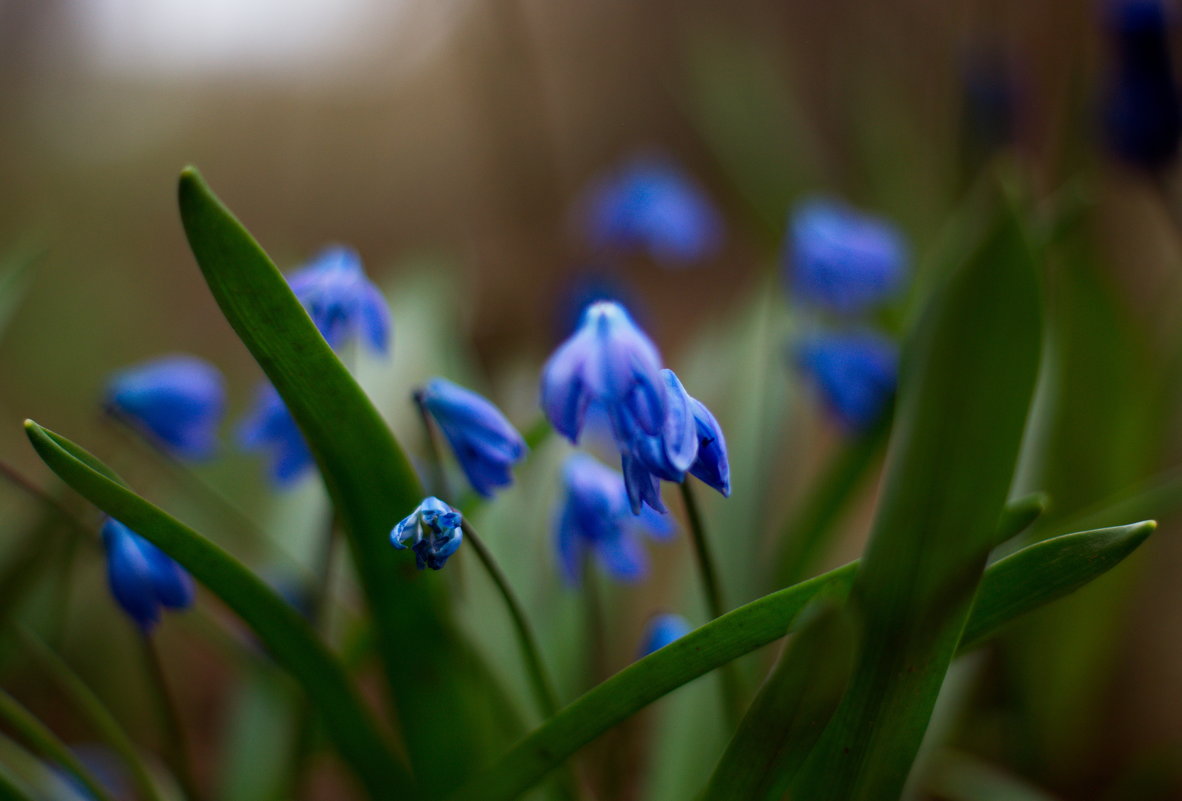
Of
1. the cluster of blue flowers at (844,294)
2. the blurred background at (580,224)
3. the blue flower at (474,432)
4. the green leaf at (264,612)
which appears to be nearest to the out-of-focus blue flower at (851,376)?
the cluster of blue flowers at (844,294)

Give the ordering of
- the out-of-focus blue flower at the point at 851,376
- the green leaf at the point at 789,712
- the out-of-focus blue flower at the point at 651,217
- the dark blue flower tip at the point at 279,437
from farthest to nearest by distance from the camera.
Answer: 1. the out-of-focus blue flower at the point at 651,217
2. the out-of-focus blue flower at the point at 851,376
3. the dark blue flower tip at the point at 279,437
4. the green leaf at the point at 789,712

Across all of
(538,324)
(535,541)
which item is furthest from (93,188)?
(535,541)

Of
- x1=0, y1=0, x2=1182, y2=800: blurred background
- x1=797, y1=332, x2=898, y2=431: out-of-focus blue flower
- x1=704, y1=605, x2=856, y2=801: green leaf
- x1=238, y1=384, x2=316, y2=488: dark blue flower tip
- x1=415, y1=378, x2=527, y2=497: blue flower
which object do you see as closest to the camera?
x1=704, y1=605, x2=856, y2=801: green leaf

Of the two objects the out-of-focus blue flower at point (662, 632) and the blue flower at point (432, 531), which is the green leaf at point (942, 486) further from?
the blue flower at point (432, 531)

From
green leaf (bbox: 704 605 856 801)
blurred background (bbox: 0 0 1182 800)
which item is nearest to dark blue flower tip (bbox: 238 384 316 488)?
blurred background (bbox: 0 0 1182 800)

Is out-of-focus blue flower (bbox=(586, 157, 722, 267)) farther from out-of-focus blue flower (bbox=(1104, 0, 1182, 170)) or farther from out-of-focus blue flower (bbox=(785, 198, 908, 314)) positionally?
out-of-focus blue flower (bbox=(1104, 0, 1182, 170))

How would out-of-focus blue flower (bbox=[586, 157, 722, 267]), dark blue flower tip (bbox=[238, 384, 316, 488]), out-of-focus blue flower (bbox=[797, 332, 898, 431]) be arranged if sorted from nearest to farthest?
dark blue flower tip (bbox=[238, 384, 316, 488]) < out-of-focus blue flower (bbox=[797, 332, 898, 431]) < out-of-focus blue flower (bbox=[586, 157, 722, 267])

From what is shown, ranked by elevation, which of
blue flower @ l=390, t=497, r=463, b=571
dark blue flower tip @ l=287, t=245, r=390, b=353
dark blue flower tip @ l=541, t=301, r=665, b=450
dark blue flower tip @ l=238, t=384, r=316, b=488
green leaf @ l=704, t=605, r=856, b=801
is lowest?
green leaf @ l=704, t=605, r=856, b=801

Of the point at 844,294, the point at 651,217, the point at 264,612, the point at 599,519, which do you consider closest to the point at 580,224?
the point at 651,217
